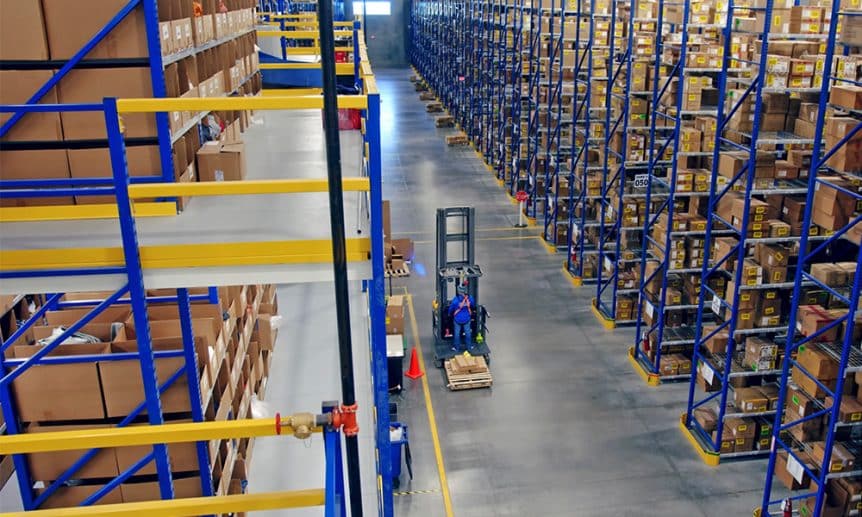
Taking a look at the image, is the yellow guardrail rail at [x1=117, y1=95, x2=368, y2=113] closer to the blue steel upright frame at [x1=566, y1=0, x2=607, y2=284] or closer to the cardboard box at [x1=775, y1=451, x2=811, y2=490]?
the cardboard box at [x1=775, y1=451, x2=811, y2=490]

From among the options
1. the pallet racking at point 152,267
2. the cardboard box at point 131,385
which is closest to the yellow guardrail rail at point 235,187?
the pallet racking at point 152,267

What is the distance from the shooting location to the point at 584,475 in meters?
9.79

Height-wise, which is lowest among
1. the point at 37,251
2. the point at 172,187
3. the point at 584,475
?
the point at 584,475

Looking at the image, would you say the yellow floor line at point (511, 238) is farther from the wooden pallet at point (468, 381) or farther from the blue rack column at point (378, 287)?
the blue rack column at point (378, 287)

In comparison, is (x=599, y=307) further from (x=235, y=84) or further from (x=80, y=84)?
(x=80, y=84)

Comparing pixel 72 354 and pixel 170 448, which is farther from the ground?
pixel 72 354

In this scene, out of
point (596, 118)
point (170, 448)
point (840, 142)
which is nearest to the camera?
point (170, 448)

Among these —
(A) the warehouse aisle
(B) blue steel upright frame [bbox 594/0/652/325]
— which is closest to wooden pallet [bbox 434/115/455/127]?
(A) the warehouse aisle

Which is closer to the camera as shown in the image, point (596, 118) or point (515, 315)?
point (515, 315)

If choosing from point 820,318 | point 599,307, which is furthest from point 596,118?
point 820,318

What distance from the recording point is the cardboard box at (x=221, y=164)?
6.16m

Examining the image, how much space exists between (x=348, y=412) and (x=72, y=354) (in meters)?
2.65

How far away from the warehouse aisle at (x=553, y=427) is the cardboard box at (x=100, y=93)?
20.1ft

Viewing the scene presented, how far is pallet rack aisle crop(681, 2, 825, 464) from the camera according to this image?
910 cm
